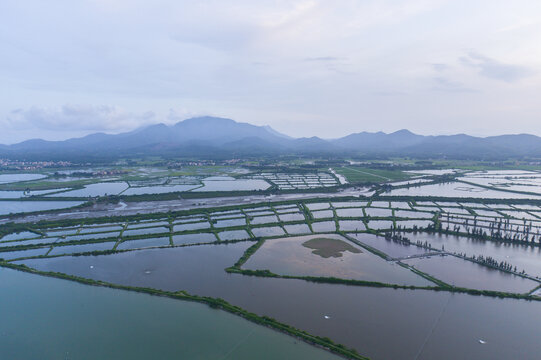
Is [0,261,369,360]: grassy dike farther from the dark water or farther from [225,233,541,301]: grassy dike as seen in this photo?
[225,233,541,301]: grassy dike

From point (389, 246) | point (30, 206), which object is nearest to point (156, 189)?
point (30, 206)

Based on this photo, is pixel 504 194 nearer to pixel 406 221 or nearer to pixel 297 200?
pixel 406 221

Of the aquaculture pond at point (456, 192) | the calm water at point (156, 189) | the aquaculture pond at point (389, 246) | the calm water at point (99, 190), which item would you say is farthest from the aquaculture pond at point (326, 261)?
the calm water at point (99, 190)

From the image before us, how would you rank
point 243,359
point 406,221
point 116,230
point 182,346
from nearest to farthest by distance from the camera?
point 243,359 < point 182,346 < point 116,230 < point 406,221

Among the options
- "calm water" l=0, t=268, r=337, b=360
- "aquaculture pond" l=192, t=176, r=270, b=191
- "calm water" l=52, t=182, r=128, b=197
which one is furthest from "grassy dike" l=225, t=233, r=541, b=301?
"calm water" l=52, t=182, r=128, b=197

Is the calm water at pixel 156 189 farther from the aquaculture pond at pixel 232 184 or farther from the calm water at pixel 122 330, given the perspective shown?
the calm water at pixel 122 330

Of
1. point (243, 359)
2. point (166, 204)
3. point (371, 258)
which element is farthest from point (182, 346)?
point (166, 204)

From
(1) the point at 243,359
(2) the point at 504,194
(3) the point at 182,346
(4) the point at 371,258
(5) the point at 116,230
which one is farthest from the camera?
(2) the point at 504,194

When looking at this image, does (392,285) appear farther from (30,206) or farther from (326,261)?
(30,206)
